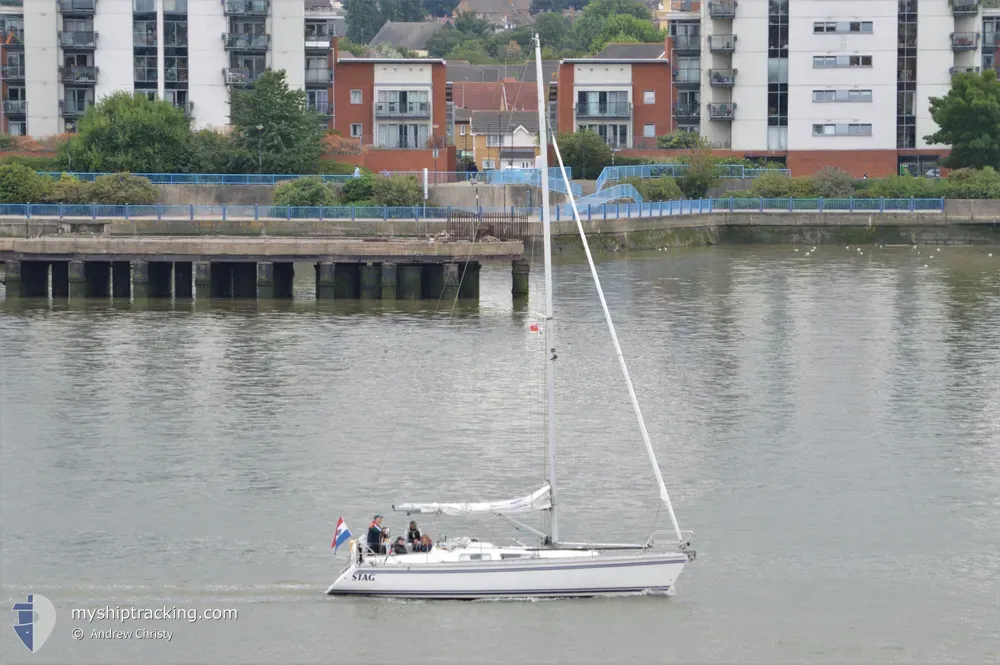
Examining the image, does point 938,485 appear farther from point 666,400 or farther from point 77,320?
point 77,320

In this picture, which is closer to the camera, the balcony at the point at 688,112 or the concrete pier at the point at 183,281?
the concrete pier at the point at 183,281

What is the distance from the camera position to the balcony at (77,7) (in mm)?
107750

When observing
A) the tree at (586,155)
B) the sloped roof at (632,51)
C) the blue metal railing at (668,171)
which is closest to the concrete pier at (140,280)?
the blue metal railing at (668,171)

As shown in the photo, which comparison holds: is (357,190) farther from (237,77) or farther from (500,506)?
(500,506)

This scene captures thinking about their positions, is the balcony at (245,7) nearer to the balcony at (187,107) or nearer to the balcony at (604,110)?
the balcony at (187,107)

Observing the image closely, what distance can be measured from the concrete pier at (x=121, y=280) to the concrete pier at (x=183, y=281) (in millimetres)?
2315

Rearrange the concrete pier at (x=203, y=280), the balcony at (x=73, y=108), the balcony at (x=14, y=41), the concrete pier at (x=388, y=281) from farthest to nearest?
the balcony at (x=14, y=41) → the balcony at (x=73, y=108) → the concrete pier at (x=203, y=280) → the concrete pier at (x=388, y=281)

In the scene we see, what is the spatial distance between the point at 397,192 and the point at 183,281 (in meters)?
19.5

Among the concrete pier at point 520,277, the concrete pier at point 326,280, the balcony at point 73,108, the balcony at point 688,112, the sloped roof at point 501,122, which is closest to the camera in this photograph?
the concrete pier at point 520,277

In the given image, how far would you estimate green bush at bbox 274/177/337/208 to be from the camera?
88.1 meters

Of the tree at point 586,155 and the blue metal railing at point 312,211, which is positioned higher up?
the tree at point 586,155

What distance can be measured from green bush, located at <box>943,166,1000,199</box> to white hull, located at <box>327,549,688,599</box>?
74.7 metres

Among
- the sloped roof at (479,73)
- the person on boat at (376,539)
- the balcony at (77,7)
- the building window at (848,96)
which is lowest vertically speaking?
the person on boat at (376,539)

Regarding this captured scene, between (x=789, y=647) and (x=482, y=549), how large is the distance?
18.7 feet
